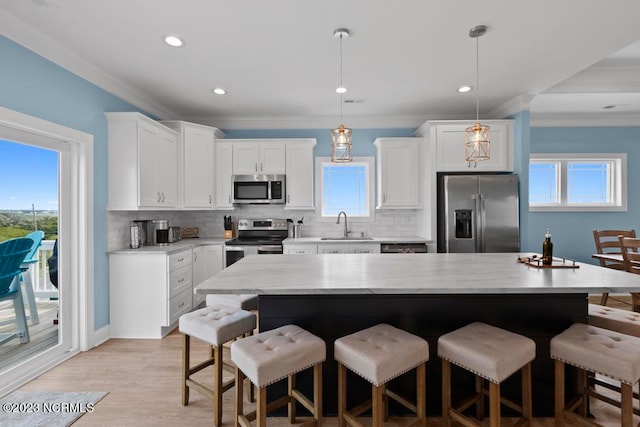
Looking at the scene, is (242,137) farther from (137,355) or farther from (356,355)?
(356,355)

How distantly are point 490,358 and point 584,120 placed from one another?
5216 millimetres

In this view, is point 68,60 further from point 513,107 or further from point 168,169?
point 513,107

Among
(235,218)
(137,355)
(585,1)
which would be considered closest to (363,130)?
(235,218)

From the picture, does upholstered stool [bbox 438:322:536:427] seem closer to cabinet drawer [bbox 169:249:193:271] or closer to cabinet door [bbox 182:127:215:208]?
cabinet drawer [bbox 169:249:193:271]

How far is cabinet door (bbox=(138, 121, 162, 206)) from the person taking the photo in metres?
3.32

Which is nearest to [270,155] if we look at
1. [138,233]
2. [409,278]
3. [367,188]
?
[367,188]

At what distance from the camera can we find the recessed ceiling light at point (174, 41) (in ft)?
8.15

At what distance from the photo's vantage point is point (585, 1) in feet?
6.82

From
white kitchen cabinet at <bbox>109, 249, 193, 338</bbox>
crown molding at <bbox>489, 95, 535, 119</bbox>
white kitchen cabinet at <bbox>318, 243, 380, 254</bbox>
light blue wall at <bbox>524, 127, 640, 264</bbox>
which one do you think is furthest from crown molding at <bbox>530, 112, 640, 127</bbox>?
white kitchen cabinet at <bbox>109, 249, 193, 338</bbox>

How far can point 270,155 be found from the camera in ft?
14.7

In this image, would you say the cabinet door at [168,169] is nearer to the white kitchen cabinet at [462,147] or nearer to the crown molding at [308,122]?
the crown molding at [308,122]

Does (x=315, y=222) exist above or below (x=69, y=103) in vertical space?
below

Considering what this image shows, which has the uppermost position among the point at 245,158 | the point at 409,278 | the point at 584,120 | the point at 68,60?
the point at 584,120

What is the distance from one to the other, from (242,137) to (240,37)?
237cm
